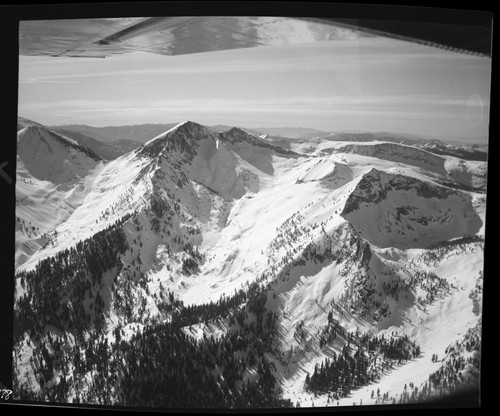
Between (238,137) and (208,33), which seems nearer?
(208,33)

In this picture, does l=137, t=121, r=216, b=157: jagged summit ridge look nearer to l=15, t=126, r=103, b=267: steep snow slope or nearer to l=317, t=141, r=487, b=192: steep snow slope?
l=15, t=126, r=103, b=267: steep snow slope

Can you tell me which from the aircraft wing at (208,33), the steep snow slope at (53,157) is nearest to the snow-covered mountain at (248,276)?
the steep snow slope at (53,157)

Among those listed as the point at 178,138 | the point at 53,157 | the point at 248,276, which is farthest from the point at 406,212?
the point at 53,157

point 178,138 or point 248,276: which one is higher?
point 178,138

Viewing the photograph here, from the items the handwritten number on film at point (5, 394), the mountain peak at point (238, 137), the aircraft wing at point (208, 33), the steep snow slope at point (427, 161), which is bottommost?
the handwritten number on film at point (5, 394)

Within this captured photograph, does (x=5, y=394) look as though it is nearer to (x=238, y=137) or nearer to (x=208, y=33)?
(x=238, y=137)

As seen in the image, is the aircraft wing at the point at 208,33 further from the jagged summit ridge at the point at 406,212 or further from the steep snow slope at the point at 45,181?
the jagged summit ridge at the point at 406,212

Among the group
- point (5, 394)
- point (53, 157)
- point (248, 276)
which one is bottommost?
point (5, 394)
